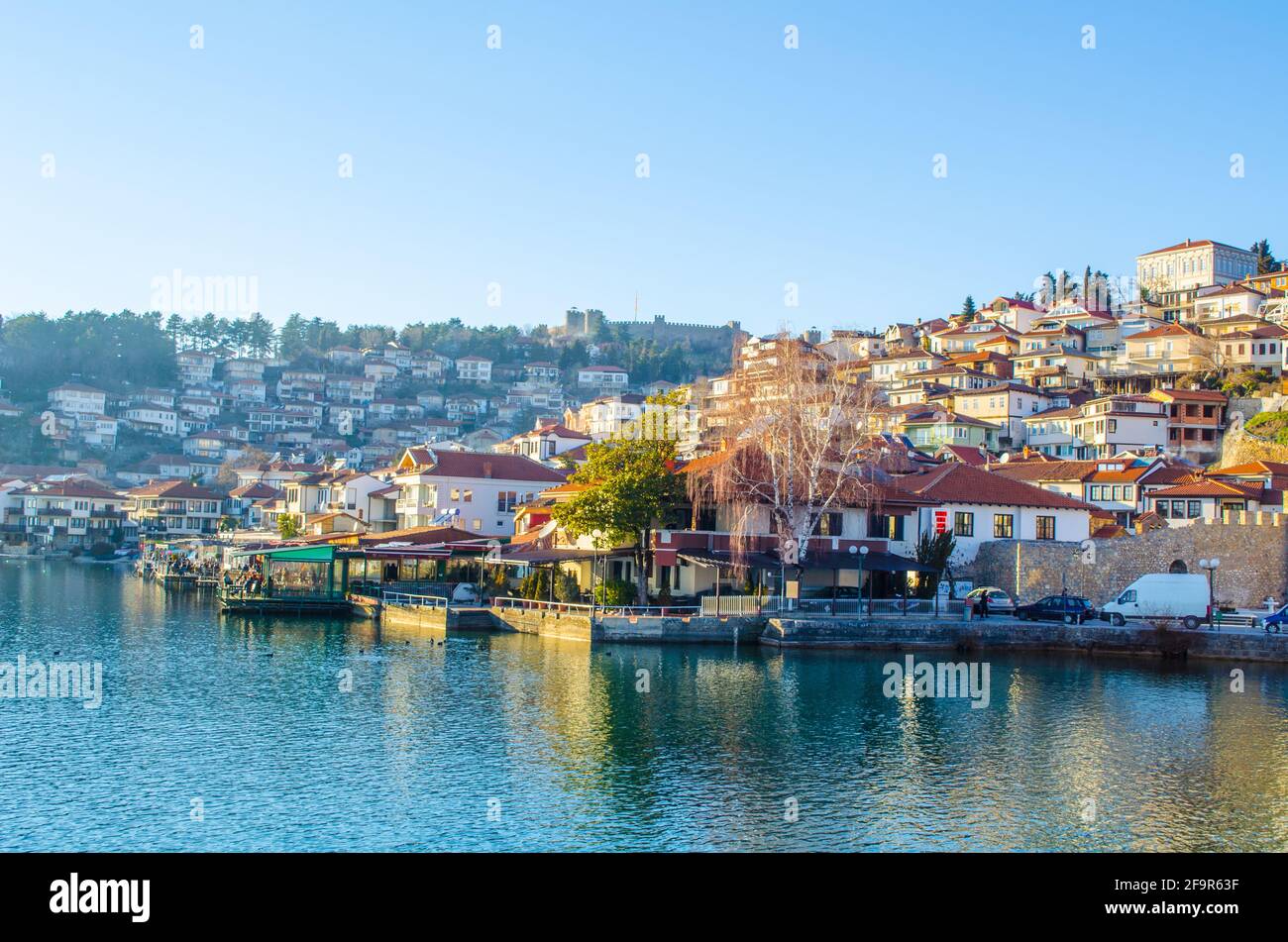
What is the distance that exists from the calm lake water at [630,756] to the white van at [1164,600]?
4.12 m

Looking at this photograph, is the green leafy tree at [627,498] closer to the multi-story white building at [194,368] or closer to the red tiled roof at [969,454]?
the red tiled roof at [969,454]

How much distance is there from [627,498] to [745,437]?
5.68 metres

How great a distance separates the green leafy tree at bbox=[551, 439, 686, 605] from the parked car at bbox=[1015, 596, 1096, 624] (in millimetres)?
15106

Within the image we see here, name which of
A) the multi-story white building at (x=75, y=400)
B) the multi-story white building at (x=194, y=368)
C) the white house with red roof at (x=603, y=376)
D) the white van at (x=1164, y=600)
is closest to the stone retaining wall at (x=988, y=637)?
the white van at (x=1164, y=600)

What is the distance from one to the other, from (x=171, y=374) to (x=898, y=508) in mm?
173458

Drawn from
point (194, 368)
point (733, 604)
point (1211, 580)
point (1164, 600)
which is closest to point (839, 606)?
point (733, 604)

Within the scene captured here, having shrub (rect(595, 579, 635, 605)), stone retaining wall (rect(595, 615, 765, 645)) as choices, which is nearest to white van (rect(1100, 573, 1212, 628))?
stone retaining wall (rect(595, 615, 765, 645))

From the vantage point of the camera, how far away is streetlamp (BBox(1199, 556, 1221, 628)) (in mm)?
41406

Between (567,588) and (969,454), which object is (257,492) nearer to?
(567,588)

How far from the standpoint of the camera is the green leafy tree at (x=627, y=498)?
44.8 m

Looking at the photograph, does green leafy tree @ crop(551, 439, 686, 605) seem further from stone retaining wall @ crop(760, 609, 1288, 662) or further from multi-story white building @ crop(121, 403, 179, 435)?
multi-story white building @ crop(121, 403, 179, 435)

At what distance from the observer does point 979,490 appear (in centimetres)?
5100
